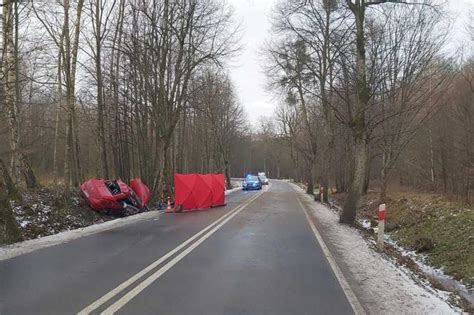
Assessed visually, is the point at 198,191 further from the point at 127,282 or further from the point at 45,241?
the point at 127,282

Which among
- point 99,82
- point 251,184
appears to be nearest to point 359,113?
point 99,82

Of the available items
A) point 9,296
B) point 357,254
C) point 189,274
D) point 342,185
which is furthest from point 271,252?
point 342,185

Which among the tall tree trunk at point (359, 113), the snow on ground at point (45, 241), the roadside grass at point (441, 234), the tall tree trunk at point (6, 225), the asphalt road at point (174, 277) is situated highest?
the tall tree trunk at point (359, 113)

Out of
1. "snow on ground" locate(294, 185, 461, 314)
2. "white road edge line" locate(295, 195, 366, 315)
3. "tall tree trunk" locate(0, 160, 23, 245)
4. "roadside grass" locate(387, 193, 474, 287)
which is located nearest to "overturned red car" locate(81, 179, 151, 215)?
"tall tree trunk" locate(0, 160, 23, 245)

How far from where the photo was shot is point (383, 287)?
8148mm

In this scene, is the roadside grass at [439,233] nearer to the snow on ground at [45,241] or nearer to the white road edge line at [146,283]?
the white road edge line at [146,283]

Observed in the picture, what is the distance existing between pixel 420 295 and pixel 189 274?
375cm

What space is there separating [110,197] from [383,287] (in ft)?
47.4

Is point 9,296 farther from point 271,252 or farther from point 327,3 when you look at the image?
point 327,3

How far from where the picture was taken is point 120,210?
20.8m

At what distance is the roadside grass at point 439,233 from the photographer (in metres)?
13.2

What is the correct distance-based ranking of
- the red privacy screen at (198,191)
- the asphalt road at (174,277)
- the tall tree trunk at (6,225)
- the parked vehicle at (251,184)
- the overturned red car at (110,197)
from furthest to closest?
1. the parked vehicle at (251,184)
2. the red privacy screen at (198,191)
3. the overturned red car at (110,197)
4. the tall tree trunk at (6,225)
5. the asphalt road at (174,277)

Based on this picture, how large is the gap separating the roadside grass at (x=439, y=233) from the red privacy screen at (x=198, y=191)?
830 centimetres

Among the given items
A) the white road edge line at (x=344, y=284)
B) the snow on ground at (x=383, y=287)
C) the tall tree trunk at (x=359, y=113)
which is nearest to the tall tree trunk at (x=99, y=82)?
the tall tree trunk at (x=359, y=113)
